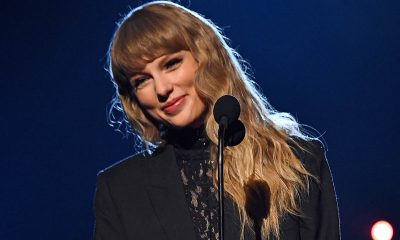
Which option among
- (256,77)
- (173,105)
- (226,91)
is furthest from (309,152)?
(256,77)

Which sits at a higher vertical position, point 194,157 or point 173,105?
point 173,105

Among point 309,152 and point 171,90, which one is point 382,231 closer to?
point 309,152

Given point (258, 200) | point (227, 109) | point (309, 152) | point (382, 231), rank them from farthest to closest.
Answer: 1. point (382, 231)
2. point (309, 152)
3. point (258, 200)
4. point (227, 109)

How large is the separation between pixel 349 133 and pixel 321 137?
0.16 meters

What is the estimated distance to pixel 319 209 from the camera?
2.11m

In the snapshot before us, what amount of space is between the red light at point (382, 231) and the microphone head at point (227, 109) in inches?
86.3

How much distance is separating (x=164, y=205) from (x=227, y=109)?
678mm

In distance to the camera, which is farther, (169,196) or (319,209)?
(169,196)

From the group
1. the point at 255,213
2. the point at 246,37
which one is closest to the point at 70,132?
the point at 246,37

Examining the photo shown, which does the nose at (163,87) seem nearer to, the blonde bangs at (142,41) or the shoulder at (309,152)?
the blonde bangs at (142,41)

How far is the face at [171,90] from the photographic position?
2117 mm

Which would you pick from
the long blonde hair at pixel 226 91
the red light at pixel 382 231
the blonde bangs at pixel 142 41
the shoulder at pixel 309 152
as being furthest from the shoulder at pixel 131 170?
the red light at pixel 382 231

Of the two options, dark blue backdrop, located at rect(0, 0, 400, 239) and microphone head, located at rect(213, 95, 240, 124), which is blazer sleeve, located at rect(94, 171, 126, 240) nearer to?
microphone head, located at rect(213, 95, 240, 124)

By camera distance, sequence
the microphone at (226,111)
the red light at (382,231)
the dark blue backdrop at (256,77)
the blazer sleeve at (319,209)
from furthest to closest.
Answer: the red light at (382,231) → the dark blue backdrop at (256,77) → the blazer sleeve at (319,209) → the microphone at (226,111)
